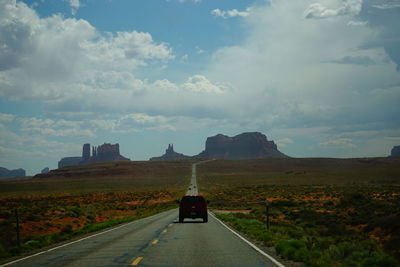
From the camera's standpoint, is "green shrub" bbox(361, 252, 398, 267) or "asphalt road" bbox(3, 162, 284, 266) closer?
"green shrub" bbox(361, 252, 398, 267)

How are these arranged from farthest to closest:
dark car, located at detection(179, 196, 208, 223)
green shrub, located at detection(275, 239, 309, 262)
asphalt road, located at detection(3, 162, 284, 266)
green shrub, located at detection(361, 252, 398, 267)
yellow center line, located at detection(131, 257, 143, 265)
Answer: dark car, located at detection(179, 196, 208, 223) < green shrub, located at detection(275, 239, 309, 262) < asphalt road, located at detection(3, 162, 284, 266) < yellow center line, located at detection(131, 257, 143, 265) < green shrub, located at detection(361, 252, 398, 267)

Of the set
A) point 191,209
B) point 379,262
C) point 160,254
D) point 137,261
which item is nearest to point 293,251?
point 379,262

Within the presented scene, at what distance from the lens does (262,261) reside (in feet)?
36.2

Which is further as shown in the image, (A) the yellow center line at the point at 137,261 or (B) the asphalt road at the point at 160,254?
(B) the asphalt road at the point at 160,254

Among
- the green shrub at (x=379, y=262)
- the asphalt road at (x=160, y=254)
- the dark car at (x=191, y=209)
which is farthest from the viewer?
the dark car at (x=191, y=209)

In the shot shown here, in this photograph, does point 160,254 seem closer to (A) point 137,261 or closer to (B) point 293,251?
(A) point 137,261

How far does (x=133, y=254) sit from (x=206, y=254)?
86.3 inches

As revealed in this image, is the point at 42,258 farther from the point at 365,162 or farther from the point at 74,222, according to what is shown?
the point at 365,162

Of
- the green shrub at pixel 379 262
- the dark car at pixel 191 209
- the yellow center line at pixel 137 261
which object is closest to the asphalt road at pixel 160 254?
the yellow center line at pixel 137 261

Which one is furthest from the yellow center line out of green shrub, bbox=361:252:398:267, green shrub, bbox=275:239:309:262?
green shrub, bbox=361:252:398:267

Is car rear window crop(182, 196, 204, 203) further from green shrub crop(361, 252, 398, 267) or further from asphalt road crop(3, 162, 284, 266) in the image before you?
green shrub crop(361, 252, 398, 267)

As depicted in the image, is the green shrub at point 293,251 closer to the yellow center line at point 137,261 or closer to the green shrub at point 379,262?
the green shrub at point 379,262

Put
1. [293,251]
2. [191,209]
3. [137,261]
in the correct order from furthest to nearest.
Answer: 1. [191,209]
2. [293,251]
3. [137,261]

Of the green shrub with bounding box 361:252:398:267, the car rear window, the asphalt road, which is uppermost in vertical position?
the car rear window
